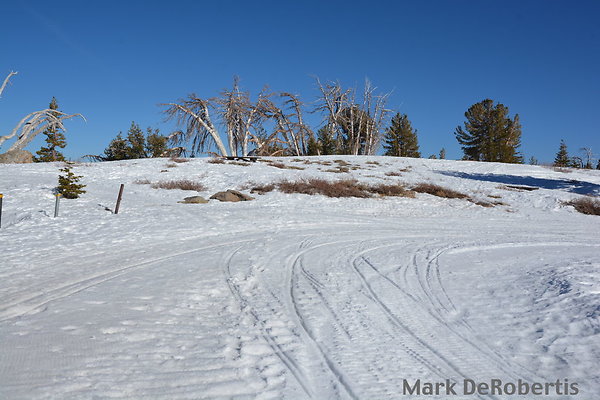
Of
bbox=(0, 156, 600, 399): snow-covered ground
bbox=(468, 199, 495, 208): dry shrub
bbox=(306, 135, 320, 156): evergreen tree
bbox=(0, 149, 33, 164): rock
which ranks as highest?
bbox=(306, 135, 320, 156): evergreen tree

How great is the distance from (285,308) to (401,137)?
168ft

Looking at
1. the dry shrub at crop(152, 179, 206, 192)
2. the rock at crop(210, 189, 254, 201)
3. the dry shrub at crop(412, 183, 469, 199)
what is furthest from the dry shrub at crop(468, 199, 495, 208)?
the dry shrub at crop(152, 179, 206, 192)

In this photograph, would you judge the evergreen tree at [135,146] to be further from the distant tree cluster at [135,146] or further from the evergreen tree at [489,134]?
the evergreen tree at [489,134]

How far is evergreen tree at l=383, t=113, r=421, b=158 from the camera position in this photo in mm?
51469

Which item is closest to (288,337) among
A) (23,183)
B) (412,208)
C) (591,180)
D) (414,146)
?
(412,208)

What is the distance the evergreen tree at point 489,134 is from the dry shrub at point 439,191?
29.2 metres

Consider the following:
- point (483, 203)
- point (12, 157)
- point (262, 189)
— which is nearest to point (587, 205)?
point (483, 203)

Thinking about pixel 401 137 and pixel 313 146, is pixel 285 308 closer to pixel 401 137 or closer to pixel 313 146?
pixel 313 146

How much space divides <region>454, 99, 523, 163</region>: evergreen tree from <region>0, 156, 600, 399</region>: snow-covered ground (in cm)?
3653

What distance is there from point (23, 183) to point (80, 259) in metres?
14.1

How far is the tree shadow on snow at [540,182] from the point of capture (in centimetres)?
1965

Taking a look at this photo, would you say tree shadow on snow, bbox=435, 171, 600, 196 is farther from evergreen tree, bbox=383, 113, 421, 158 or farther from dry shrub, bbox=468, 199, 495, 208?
evergreen tree, bbox=383, 113, 421, 158

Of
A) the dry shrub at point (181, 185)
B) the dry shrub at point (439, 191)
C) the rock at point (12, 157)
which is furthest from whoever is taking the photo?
the rock at point (12, 157)

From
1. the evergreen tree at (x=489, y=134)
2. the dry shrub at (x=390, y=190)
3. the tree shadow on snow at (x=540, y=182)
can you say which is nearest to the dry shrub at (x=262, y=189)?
the dry shrub at (x=390, y=190)
